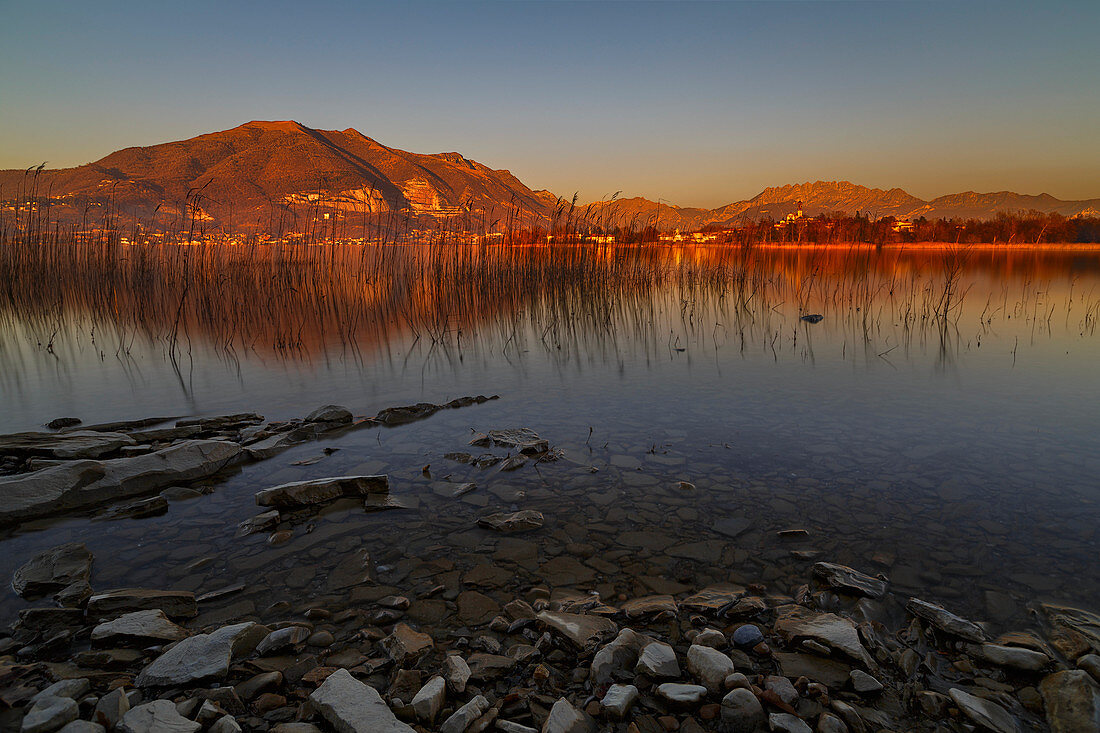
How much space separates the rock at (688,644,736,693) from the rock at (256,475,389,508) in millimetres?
2188

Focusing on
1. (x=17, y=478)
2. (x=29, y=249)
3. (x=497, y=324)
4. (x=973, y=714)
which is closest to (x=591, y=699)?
(x=973, y=714)

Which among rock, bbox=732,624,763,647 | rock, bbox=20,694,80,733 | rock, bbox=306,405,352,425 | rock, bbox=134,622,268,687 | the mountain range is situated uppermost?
the mountain range

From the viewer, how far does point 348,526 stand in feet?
9.65

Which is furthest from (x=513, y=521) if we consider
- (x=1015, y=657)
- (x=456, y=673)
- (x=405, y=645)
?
(x=1015, y=657)

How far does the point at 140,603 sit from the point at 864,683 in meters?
2.82

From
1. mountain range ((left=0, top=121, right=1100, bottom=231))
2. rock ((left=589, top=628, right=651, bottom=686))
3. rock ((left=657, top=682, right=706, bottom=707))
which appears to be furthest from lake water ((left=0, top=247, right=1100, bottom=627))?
mountain range ((left=0, top=121, right=1100, bottom=231))

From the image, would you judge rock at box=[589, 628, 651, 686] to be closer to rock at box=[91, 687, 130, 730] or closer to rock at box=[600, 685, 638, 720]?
rock at box=[600, 685, 638, 720]

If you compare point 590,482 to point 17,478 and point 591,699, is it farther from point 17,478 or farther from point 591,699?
point 17,478

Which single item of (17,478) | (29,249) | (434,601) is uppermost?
(29,249)

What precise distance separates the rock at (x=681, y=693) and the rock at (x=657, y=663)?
0.06 meters

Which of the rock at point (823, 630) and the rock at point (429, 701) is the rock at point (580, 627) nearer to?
the rock at point (429, 701)

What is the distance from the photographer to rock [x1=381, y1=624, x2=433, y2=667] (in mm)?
1860

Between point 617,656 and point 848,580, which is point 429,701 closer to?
point 617,656

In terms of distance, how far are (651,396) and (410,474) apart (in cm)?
277
